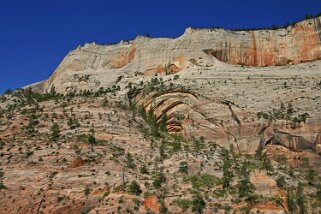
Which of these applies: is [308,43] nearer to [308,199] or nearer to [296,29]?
[296,29]

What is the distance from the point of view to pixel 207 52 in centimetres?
6159

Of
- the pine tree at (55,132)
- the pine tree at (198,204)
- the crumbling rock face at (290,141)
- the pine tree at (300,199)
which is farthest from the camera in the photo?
the crumbling rock face at (290,141)

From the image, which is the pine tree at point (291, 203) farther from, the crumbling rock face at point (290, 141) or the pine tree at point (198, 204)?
the crumbling rock face at point (290, 141)

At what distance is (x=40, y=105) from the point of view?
51.3 m

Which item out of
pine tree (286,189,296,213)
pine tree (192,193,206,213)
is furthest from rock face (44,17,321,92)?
pine tree (192,193,206,213)

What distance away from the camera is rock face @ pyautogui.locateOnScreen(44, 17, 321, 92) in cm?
6066

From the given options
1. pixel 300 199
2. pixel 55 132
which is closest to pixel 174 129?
pixel 55 132

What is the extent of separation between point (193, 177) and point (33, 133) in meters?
14.2

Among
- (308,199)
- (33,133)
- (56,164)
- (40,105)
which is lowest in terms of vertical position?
(308,199)

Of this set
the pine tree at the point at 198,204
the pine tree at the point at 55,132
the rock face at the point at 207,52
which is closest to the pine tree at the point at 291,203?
the pine tree at the point at 198,204

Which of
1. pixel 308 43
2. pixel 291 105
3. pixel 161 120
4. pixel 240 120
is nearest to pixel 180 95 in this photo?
pixel 161 120

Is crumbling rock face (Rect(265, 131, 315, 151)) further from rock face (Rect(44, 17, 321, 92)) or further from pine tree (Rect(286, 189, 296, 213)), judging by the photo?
rock face (Rect(44, 17, 321, 92))

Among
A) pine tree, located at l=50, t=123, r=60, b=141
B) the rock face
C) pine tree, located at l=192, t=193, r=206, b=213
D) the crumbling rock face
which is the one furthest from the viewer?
the rock face

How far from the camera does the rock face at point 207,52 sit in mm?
60656
